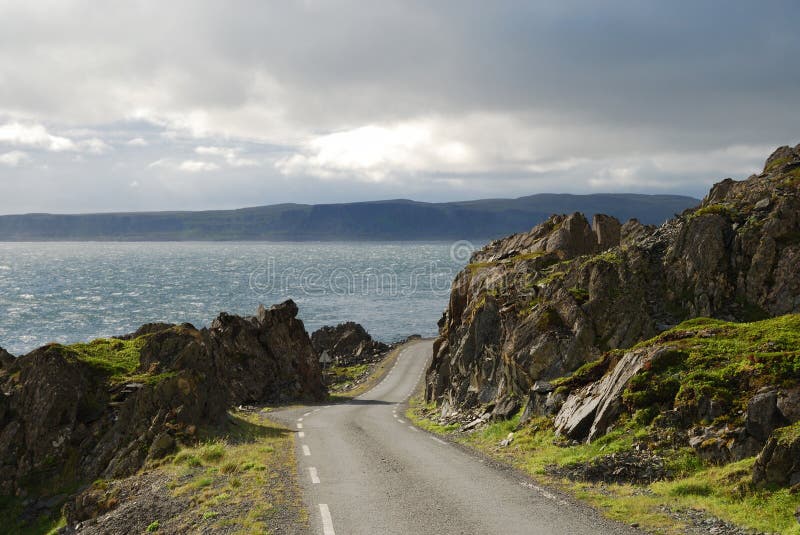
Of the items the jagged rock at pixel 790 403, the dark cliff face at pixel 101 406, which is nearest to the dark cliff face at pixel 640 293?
the jagged rock at pixel 790 403

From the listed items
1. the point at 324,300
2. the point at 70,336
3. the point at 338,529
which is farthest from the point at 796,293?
the point at 324,300

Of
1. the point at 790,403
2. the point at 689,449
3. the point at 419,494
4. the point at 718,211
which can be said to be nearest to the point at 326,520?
the point at 419,494

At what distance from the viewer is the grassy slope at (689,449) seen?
480 inches

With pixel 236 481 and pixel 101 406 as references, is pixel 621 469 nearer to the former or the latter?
pixel 236 481

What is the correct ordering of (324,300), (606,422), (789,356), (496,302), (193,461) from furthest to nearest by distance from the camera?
1. (324,300)
2. (496,302)
3. (193,461)
4. (606,422)
5. (789,356)

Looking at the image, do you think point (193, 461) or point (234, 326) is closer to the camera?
point (193, 461)

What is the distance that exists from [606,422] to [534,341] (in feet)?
32.7

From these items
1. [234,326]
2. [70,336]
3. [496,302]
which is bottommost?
[70,336]

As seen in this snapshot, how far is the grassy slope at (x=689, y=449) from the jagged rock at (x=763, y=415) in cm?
76

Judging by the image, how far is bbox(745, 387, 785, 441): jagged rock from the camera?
1396 cm

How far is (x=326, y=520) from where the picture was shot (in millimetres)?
12922

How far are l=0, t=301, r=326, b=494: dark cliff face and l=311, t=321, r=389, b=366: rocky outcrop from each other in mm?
58445

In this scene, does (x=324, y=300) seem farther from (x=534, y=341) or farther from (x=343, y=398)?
(x=534, y=341)

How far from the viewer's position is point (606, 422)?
17.7m
